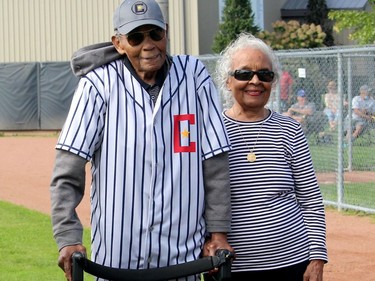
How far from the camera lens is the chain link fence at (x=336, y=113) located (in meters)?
12.7

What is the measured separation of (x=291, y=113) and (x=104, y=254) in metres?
10.1

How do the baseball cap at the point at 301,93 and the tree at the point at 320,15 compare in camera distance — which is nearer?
the baseball cap at the point at 301,93

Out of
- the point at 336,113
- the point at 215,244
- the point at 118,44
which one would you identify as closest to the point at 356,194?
the point at 336,113

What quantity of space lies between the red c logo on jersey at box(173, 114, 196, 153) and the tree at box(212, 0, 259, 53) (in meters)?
25.5

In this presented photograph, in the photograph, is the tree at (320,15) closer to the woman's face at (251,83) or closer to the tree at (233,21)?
the tree at (233,21)

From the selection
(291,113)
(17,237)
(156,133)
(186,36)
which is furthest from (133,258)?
→ (186,36)

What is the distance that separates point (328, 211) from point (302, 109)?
5.40 feet

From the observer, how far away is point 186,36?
101 ft

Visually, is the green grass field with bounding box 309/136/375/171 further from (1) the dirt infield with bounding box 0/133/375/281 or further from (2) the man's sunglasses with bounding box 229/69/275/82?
(2) the man's sunglasses with bounding box 229/69/275/82

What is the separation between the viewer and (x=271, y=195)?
4.35m

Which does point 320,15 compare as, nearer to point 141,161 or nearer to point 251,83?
point 251,83

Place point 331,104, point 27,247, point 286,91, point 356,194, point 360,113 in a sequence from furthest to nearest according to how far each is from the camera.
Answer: point 286,91, point 331,104, point 356,194, point 360,113, point 27,247

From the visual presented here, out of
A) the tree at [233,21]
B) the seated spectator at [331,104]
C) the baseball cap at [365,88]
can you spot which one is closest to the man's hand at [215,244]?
the baseball cap at [365,88]

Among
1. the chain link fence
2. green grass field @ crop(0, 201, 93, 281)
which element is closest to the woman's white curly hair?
green grass field @ crop(0, 201, 93, 281)
